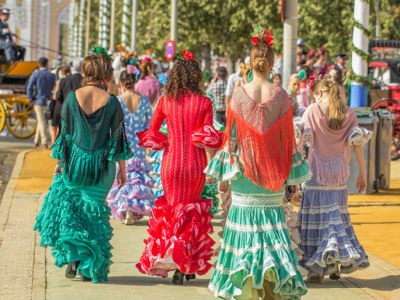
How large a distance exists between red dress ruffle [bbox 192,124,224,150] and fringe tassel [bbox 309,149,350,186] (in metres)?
0.94

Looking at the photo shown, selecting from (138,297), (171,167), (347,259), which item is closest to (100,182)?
(171,167)

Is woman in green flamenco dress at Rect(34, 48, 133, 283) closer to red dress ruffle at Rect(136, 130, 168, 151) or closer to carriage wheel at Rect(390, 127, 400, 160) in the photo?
red dress ruffle at Rect(136, 130, 168, 151)

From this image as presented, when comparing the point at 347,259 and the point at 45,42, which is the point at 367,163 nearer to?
the point at 347,259

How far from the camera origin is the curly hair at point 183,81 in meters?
7.24

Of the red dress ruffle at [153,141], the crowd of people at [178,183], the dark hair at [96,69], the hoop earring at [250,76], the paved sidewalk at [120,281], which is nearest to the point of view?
the hoop earring at [250,76]

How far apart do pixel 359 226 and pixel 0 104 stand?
1175cm

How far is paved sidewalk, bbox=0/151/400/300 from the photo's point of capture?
675 centimetres

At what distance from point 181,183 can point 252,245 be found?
5.07 feet

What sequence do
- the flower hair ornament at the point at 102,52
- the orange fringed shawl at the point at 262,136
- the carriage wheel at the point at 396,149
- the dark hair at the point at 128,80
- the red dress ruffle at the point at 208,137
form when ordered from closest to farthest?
1. the orange fringed shawl at the point at 262,136
2. the red dress ruffle at the point at 208,137
3. the flower hair ornament at the point at 102,52
4. the dark hair at the point at 128,80
5. the carriage wheel at the point at 396,149

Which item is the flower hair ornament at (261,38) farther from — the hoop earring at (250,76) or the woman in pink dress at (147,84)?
the woman in pink dress at (147,84)

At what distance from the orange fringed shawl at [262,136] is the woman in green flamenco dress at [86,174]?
1564 millimetres

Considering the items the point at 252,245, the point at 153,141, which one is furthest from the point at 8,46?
the point at 252,245

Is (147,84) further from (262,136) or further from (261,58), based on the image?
(262,136)

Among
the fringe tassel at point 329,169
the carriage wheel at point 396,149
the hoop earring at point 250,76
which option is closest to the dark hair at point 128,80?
the fringe tassel at point 329,169
